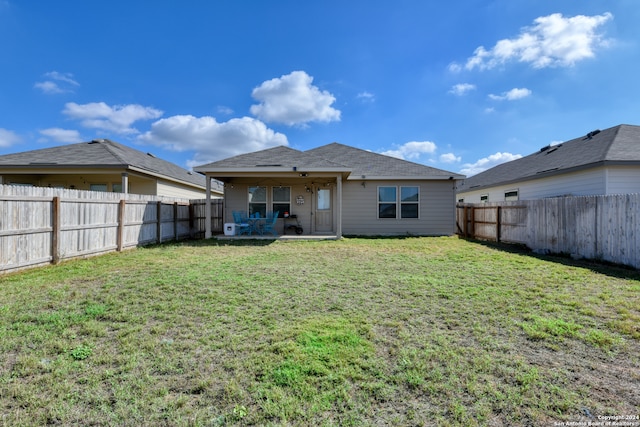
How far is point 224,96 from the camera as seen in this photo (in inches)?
569

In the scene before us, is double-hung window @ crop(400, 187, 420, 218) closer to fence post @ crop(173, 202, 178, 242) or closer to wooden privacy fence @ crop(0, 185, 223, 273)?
fence post @ crop(173, 202, 178, 242)

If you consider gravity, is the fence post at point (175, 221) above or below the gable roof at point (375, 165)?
below

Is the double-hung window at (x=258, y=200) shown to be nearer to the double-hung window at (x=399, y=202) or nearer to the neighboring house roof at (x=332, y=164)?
the neighboring house roof at (x=332, y=164)

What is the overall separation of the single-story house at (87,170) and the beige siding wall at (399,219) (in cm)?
826

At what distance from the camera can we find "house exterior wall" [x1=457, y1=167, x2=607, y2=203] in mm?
9367

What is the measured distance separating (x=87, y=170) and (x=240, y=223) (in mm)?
5824

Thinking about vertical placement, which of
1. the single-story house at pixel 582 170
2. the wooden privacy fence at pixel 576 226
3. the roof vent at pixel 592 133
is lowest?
the wooden privacy fence at pixel 576 226

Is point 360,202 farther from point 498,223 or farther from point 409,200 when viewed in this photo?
point 498,223

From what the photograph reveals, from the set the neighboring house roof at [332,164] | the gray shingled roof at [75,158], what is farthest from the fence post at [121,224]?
the gray shingled roof at [75,158]

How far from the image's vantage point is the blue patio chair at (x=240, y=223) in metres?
10.8

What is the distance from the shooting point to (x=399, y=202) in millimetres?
12055

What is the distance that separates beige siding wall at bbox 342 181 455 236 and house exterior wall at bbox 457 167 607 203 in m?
3.80

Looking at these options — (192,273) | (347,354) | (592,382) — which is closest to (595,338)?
(592,382)

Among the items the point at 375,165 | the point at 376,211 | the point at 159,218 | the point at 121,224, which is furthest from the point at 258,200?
the point at 375,165
